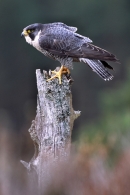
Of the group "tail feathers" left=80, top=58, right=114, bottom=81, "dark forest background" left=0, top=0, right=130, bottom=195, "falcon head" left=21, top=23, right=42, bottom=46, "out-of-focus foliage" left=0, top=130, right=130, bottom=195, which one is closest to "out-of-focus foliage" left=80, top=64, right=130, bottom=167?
"tail feathers" left=80, top=58, right=114, bottom=81

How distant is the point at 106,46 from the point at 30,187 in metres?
24.9

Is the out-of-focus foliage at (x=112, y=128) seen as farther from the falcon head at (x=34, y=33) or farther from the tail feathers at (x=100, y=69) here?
the falcon head at (x=34, y=33)

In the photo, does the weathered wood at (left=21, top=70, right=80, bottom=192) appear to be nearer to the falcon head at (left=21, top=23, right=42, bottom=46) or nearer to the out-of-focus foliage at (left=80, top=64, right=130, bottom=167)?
the falcon head at (left=21, top=23, right=42, bottom=46)

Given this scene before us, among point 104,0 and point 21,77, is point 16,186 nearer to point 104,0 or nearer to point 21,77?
point 21,77

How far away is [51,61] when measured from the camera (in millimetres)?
29312

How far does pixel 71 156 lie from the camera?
7.74 meters

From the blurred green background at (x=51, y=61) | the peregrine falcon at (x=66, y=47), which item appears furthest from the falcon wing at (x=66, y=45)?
the blurred green background at (x=51, y=61)

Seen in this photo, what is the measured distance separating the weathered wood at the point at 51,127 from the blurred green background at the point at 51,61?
19.7 metres

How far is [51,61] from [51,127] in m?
21.7

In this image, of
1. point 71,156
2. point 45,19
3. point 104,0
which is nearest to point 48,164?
point 71,156

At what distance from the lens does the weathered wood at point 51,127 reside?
24.8 feet

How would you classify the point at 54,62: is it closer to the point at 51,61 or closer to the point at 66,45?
the point at 51,61

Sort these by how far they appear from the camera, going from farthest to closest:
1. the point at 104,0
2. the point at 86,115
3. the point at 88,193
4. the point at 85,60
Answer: the point at 104,0 → the point at 86,115 → the point at 85,60 → the point at 88,193

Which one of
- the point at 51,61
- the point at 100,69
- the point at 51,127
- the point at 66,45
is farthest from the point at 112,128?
the point at 51,61
